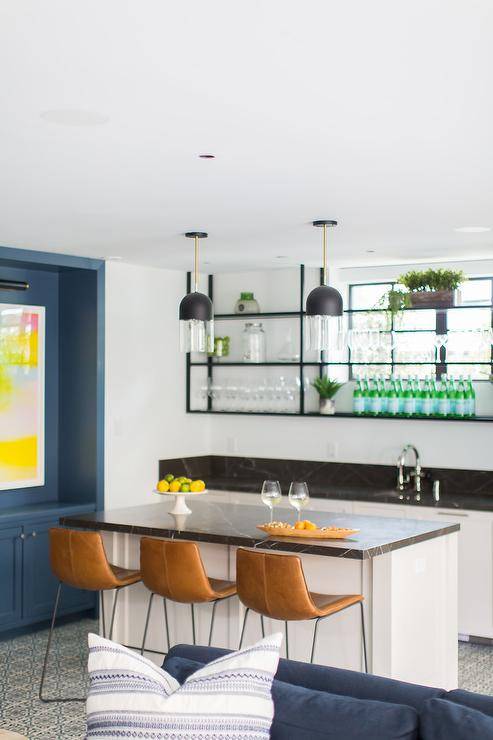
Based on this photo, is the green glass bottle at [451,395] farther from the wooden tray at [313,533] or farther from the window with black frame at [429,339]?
the wooden tray at [313,533]

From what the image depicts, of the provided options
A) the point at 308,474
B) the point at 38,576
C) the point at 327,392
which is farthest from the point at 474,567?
the point at 38,576

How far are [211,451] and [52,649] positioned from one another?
236 cm

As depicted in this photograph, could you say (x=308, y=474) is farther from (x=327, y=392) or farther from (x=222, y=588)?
(x=222, y=588)

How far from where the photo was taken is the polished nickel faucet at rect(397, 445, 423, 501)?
6723mm

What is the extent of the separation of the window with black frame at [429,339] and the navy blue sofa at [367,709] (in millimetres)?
4195

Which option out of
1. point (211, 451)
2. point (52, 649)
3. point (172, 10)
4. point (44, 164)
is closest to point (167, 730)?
point (172, 10)

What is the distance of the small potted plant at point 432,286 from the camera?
6551 millimetres

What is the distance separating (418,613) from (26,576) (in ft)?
9.25

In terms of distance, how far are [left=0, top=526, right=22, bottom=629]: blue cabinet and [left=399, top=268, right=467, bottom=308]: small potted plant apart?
3144mm

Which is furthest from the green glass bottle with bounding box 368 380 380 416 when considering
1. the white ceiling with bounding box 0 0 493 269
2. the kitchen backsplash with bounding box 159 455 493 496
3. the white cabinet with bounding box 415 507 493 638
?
the white ceiling with bounding box 0 0 493 269

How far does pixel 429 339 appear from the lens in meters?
6.85

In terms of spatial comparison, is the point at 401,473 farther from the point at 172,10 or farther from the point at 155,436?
the point at 172,10

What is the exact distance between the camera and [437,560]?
194 inches

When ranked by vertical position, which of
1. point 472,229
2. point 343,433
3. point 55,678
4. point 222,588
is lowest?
point 55,678
